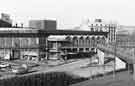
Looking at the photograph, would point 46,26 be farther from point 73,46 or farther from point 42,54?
point 42,54

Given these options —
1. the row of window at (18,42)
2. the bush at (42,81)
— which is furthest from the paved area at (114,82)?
the row of window at (18,42)

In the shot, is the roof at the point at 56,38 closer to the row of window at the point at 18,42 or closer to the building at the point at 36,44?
the building at the point at 36,44

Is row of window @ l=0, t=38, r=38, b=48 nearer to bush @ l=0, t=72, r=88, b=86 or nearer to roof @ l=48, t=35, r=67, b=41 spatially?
roof @ l=48, t=35, r=67, b=41

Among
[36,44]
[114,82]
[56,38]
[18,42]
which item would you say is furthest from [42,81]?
[56,38]

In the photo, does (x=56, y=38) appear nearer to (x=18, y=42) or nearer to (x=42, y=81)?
(x=18, y=42)

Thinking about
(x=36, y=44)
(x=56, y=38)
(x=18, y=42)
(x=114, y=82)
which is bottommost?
(x=114, y=82)

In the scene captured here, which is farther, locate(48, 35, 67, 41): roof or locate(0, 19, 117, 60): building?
locate(48, 35, 67, 41): roof

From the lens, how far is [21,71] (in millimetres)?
25828

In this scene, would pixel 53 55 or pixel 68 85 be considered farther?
pixel 53 55

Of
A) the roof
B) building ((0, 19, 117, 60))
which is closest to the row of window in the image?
building ((0, 19, 117, 60))

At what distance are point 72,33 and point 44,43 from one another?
29.2ft

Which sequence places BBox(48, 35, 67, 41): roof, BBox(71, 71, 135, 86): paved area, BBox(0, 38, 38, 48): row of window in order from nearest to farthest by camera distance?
BBox(71, 71, 135, 86): paved area, BBox(0, 38, 38, 48): row of window, BBox(48, 35, 67, 41): roof

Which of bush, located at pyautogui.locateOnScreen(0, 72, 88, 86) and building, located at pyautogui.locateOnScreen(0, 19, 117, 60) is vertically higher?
building, located at pyautogui.locateOnScreen(0, 19, 117, 60)

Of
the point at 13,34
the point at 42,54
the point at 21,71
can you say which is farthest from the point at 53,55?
the point at 21,71
